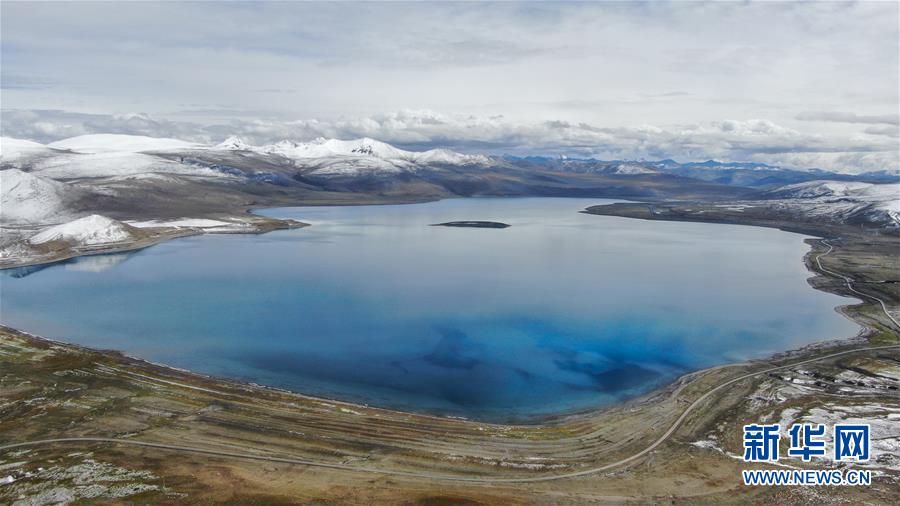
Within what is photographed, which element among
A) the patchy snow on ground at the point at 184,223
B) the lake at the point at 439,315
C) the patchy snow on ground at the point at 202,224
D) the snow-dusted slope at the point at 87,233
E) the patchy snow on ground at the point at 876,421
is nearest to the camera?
the patchy snow on ground at the point at 876,421

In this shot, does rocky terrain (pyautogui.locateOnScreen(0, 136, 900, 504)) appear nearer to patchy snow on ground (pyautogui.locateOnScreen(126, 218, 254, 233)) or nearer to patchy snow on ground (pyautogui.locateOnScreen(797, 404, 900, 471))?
patchy snow on ground (pyautogui.locateOnScreen(797, 404, 900, 471))

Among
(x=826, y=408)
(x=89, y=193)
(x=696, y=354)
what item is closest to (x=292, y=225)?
(x=89, y=193)

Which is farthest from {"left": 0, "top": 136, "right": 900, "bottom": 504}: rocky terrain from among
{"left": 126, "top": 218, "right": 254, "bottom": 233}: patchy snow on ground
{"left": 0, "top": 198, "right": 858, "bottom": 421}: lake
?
{"left": 126, "top": 218, "right": 254, "bottom": 233}: patchy snow on ground

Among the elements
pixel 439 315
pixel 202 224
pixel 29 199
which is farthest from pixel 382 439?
pixel 29 199

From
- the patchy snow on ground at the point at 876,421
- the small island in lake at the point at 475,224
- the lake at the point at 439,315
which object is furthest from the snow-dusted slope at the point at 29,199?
the patchy snow on ground at the point at 876,421

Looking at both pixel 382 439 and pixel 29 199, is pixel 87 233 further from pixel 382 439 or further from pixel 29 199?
pixel 382 439

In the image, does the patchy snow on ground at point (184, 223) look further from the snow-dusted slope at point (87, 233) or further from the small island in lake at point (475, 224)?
the small island in lake at point (475, 224)
